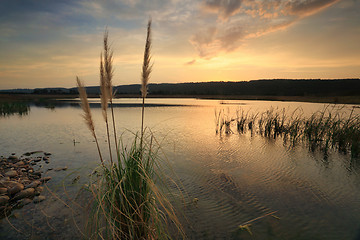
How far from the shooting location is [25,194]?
4379 mm

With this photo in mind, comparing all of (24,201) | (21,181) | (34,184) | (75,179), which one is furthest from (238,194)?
(21,181)

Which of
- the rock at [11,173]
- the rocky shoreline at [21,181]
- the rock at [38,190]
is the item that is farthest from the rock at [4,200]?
the rock at [11,173]

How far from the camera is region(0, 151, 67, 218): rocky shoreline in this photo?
413 cm

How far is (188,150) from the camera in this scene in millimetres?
8422

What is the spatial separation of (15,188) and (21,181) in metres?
0.56

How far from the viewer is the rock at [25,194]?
14.1ft

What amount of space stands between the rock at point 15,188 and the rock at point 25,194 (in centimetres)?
20

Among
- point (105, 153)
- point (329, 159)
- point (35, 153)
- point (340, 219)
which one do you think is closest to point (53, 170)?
point (105, 153)

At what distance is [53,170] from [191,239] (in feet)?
17.2

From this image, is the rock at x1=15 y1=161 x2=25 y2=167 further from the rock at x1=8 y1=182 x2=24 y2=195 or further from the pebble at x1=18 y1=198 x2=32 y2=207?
the pebble at x1=18 y1=198 x2=32 y2=207

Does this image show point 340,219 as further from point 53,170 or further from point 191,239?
point 53,170

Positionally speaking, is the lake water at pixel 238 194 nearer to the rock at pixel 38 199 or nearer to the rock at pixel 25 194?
the rock at pixel 38 199

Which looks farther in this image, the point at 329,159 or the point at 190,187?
the point at 329,159

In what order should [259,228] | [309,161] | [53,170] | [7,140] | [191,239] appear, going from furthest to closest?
1. [7,140]
2. [309,161]
3. [53,170]
4. [259,228]
5. [191,239]
